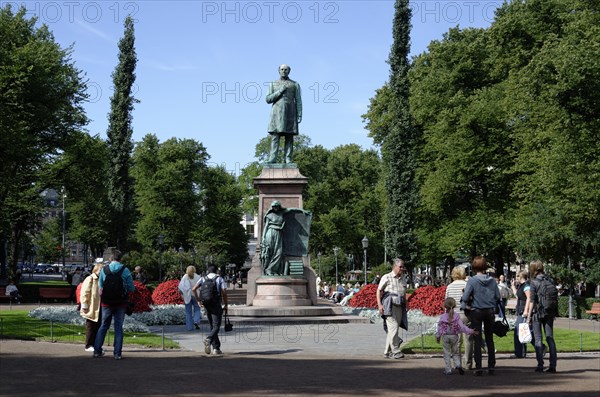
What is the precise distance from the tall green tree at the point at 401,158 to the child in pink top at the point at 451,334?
3527cm

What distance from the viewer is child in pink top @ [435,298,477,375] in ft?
42.7

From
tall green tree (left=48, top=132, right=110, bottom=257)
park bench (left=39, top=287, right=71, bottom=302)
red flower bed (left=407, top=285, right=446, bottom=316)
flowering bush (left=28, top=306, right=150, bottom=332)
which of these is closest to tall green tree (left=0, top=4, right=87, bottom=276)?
tall green tree (left=48, top=132, right=110, bottom=257)

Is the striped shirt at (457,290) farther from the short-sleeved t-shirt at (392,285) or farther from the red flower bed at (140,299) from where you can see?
the red flower bed at (140,299)

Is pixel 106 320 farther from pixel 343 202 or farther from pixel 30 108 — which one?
pixel 343 202

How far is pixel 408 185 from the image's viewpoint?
160 feet

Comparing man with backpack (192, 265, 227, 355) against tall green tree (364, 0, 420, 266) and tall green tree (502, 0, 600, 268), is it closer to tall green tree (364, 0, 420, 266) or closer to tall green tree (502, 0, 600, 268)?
tall green tree (502, 0, 600, 268)

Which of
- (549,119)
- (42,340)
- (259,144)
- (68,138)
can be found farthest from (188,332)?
(259,144)

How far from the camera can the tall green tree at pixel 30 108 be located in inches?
1650

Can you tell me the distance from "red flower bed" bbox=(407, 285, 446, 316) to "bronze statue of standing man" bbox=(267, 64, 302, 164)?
6566mm

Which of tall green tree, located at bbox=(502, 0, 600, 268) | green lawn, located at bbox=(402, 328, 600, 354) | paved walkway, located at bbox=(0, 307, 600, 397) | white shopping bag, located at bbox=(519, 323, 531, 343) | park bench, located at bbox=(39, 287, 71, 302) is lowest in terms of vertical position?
paved walkway, located at bbox=(0, 307, 600, 397)

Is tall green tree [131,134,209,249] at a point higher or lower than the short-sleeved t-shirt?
higher

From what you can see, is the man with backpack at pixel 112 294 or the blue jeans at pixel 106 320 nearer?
the blue jeans at pixel 106 320

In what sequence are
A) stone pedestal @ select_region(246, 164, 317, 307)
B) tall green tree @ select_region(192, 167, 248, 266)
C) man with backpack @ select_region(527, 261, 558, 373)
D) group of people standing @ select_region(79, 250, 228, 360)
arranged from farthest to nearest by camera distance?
tall green tree @ select_region(192, 167, 248, 266) → stone pedestal @ select_region(246, 164, 317, 307) → group of people standing @ select_region(79, 250, 228, 360) → man with backpack @ select_region(527, 261, 558, 373)

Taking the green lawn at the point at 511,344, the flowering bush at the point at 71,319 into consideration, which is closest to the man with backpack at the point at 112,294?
the flowering bush at the point at 71,319
